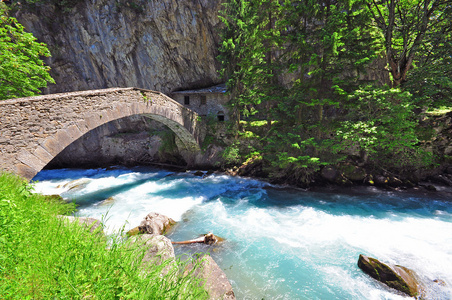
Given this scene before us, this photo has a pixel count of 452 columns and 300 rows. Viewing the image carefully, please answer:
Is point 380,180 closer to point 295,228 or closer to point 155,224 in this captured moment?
point 295,228

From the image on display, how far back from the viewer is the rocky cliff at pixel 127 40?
18.0 meters

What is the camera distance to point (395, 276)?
414 centimetres

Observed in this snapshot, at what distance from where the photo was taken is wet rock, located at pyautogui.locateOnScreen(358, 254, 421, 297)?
4002mm

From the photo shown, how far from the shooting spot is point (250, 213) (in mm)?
8164

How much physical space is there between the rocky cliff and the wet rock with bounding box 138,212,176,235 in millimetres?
16765

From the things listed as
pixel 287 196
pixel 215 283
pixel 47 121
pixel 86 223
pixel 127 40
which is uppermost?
pixel 127 40

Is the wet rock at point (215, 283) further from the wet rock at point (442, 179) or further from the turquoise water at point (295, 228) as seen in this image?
the wet rock at point (442, 179)

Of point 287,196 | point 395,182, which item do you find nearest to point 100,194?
point 287,196

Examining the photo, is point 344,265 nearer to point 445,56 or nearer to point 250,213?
point 250,213

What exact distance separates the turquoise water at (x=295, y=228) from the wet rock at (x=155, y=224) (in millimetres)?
424

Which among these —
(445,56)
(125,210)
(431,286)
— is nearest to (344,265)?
(431,286)

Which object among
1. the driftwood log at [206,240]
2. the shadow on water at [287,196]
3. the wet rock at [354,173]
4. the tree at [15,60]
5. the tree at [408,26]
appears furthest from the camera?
the wet rock at [354,173]

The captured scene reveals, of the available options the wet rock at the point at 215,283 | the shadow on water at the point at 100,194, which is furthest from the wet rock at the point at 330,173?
the shadow on water at the point at 100,194

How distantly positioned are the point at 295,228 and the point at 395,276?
2933 millimetres
